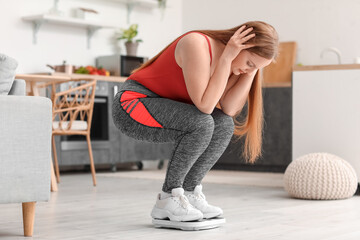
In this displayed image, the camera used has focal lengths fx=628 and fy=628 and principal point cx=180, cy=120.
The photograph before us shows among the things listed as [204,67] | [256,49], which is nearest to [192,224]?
[204,67]

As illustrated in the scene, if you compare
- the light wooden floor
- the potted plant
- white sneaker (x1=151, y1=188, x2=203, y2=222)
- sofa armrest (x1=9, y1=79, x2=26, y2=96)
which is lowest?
the light wooden floor

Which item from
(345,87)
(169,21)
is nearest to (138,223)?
(345,87)

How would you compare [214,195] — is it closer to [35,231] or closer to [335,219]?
[335,219]

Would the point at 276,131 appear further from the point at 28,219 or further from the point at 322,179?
the point at 28,219

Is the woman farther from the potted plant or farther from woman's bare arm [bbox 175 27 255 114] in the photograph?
the potted plant

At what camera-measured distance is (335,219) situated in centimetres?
279

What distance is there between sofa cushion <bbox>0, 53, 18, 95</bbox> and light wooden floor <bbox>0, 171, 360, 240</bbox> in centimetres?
54

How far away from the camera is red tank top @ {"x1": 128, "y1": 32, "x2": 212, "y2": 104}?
7.87 feet

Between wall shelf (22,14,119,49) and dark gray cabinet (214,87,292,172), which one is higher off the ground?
wall shelf (22,14,119,49)

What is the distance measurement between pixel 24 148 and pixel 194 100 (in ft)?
2.09

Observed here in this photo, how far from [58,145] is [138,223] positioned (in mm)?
2978

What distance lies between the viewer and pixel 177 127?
235 centimetres

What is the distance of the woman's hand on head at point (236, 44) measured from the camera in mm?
2277

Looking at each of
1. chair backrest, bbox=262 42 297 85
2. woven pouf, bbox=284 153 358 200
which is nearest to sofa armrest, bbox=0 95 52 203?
woven pouf, bbox=284 153 358 200
